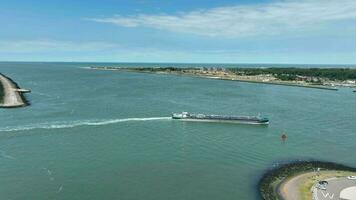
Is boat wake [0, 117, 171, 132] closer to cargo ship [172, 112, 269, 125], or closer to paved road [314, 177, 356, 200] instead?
cargo ship [172, 112, 269, 125]

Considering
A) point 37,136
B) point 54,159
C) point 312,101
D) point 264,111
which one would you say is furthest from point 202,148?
point 312,101

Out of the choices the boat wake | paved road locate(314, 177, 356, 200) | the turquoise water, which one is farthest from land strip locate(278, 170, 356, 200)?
the boat wake

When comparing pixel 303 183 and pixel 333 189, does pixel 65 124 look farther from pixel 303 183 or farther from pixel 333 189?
pixel 333 189

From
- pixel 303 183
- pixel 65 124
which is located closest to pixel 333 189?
pixel 303 183

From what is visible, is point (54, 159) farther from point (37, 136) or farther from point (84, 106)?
point (84, 106)

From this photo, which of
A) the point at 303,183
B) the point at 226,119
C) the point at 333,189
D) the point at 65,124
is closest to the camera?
the point at 333,189

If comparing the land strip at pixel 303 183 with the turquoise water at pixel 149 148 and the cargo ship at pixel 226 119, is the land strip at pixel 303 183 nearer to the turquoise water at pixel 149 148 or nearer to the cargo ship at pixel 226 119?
the turquoise water at pixel 149 148

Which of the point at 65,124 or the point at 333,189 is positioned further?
the point at 65,124
